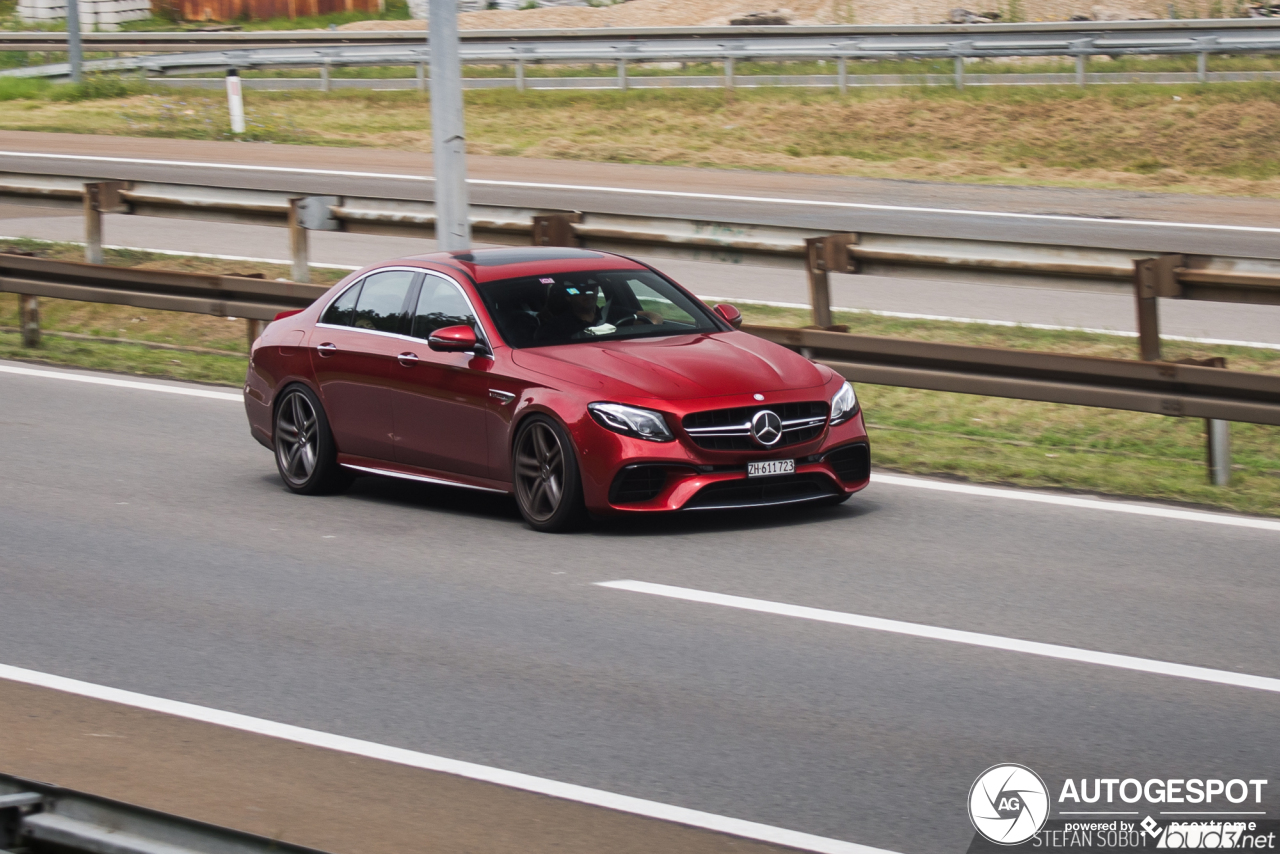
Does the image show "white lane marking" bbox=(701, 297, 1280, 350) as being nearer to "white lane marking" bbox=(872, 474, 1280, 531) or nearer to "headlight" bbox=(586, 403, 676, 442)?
"white lane marking" bbox=(872, 474, 1280, 531)

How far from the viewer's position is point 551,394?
9.34 m

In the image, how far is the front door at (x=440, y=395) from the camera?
32.3ft

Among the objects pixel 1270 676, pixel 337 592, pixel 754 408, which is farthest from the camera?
pixel 754 408

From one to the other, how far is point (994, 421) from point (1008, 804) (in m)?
7.71

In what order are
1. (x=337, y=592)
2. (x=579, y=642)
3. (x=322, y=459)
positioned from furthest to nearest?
1. (x=322, y=459)
2. (x=337, y=592)
3. (x=579, y=642)

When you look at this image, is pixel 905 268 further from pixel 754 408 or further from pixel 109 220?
pixel 109 220

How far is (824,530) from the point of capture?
9.55m

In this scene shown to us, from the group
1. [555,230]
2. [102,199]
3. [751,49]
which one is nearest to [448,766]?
[555,230]

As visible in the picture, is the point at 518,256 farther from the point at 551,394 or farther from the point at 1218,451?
the point at 1218,451

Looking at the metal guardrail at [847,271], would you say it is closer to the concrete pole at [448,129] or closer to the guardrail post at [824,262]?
the guardrail post at [824,262]

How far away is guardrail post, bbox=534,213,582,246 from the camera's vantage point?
14117 millimetres

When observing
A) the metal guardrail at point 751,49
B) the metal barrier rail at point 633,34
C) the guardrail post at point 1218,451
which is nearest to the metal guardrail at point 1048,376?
the guardrail post at point 1218,451

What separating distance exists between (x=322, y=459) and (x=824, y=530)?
3.18 meters

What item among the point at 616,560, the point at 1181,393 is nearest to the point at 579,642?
the point at 616,560
